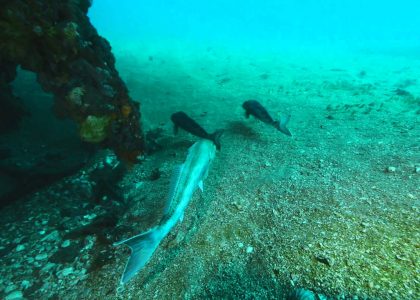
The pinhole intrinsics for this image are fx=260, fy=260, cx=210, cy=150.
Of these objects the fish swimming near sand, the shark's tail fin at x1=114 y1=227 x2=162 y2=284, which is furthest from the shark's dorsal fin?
the shark's tail fin at x1=114 y1=227 x2=162 y2=284

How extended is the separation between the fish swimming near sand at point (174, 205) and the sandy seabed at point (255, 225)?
1.01m

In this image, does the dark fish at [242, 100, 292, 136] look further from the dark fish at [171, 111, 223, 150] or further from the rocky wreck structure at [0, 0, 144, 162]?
the rocky wreck structure at [0, 0, 144, 162]

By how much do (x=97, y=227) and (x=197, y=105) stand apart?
700cm

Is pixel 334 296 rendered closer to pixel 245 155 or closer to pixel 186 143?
pixel 245 155

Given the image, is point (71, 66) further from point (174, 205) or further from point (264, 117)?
point (264, 117)

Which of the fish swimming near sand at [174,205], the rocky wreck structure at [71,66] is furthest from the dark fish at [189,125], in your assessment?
the fish swimming near sand at [174,205]

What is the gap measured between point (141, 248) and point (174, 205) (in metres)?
0.52

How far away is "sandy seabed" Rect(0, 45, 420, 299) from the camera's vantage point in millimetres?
3057

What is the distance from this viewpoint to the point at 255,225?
3926 mm

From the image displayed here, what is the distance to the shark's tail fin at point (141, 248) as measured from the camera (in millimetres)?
2299

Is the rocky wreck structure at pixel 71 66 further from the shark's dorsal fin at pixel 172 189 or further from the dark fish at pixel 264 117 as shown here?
the dark fish at pixel 264 117

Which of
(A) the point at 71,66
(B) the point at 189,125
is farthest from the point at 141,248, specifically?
(B) the point at 189,125

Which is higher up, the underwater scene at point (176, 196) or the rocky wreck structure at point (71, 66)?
the rocky wreck structure at point (71, 66)

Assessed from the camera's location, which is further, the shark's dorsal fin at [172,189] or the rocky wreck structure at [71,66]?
the rocky wreck structure at [71,66]
